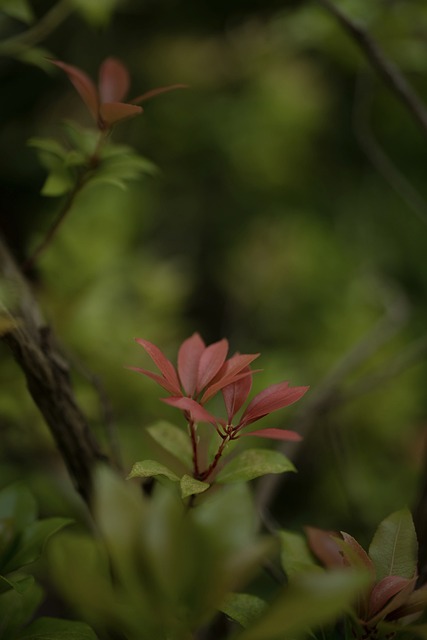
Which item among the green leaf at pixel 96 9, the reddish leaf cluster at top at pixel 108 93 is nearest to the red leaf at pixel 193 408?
the reddish leaf cluster at top at pixel 108 93

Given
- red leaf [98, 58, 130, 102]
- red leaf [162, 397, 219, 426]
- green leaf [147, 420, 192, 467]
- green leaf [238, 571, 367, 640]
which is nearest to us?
green leaf [238, 571, 367, 640]

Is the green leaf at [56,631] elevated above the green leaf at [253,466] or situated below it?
below

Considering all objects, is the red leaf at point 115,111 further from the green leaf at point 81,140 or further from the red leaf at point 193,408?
the red leaf at point 193,408

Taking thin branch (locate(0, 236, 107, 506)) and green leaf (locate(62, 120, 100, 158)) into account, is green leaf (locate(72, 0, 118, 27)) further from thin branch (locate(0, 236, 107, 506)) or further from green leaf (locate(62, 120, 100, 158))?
thin branch (locate(0, 236, 107, 506))

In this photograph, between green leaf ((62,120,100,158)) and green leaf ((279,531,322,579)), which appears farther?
green leaf ((62,120,100,158))

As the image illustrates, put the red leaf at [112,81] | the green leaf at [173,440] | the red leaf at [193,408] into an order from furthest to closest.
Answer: the red leaf at [112,81] < the green leaf at [173,440] < the red leaf at [193,408]

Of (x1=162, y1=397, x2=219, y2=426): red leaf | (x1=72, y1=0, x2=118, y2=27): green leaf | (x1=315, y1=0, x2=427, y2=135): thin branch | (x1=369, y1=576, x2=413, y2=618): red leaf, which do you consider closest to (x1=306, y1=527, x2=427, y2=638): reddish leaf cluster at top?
(x1=369, y1=576, x2=413, y2=618): red leaf

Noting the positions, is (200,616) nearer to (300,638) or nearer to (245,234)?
A: (300,638)

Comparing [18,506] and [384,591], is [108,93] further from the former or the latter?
[384,591]
